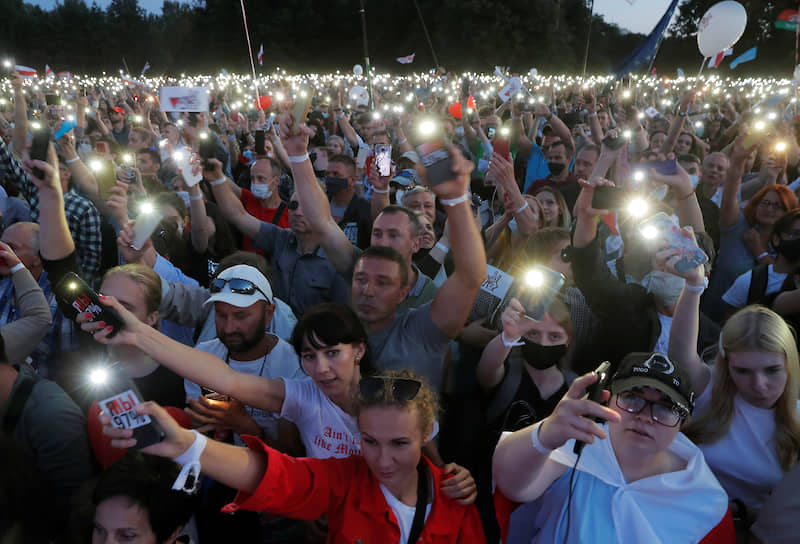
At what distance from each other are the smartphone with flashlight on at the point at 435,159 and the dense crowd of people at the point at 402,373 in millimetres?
11

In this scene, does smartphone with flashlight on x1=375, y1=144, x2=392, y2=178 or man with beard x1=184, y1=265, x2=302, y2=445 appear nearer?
man with beard x1=184, y1=265, x2=302, y2=445

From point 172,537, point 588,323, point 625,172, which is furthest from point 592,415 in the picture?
point 625,172

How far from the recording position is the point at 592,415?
1.51 metres

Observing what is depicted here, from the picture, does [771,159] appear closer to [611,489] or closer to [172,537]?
[611,489]

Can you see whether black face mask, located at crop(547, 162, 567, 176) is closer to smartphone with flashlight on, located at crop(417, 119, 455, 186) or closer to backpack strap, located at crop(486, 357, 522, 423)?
backpack strap, located at crop(486, 357, 522, 423)

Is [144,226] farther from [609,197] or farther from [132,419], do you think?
[609,197]

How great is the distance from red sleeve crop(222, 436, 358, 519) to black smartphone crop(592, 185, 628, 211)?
2142 mm

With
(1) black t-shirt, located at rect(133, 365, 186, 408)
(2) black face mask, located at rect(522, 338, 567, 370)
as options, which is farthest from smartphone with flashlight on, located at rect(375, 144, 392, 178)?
(1) black t-shirt, located at rect(133, 365, 186, 408)

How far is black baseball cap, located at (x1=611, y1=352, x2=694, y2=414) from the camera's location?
72.2 inches

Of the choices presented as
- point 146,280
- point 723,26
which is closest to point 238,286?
point 146,280

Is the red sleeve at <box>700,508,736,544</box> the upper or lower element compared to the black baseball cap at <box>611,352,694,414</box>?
lower

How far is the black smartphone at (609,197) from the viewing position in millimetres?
3094

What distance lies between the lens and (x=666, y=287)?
2.96m

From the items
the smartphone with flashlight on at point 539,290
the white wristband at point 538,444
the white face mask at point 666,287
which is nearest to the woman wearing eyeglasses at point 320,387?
the white wristband at point 538,444
